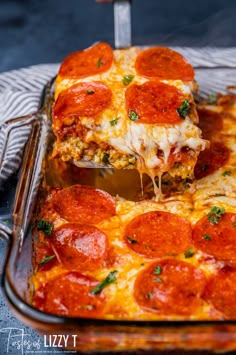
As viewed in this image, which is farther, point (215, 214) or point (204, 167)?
point (204, 167)

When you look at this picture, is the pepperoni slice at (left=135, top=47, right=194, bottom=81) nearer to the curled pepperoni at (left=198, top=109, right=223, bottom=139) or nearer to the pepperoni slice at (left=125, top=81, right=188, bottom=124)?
the pepperoni slice at (left=125, top=81, right=188, bottom=124)

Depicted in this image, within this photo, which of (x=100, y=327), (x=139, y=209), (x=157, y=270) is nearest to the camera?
(x=100, y=327)

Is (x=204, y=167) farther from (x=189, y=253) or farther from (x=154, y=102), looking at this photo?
(x=189, y=253)

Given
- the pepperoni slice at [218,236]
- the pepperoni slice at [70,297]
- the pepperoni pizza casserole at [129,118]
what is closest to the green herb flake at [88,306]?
the pepperoni slice at [70,297]

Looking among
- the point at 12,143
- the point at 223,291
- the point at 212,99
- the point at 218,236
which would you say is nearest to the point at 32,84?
the point at 12,143

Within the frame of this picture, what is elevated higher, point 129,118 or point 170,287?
point 129,118

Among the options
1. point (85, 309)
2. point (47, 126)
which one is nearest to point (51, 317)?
point (85, 309)

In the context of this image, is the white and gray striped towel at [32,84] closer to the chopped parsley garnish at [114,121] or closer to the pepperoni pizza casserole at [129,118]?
the pepperoni pizza casserole at [129,118]
